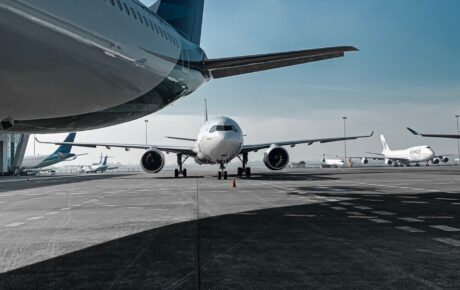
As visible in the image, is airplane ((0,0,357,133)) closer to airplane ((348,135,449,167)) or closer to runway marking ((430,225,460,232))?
runway marking ((430,225,460,232))

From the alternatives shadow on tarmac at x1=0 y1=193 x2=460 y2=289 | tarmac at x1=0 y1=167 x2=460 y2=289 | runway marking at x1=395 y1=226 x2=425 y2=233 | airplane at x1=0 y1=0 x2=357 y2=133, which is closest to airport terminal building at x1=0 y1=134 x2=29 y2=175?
tarmac at x1=0 y1=167 x2=460 y2=289

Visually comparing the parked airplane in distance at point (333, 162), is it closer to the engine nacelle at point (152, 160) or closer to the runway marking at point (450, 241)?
the engine nacelle at point (152, 160)

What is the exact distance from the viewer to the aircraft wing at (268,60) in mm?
7283

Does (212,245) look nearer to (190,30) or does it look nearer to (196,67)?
(196,67)

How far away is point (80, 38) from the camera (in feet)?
12.6

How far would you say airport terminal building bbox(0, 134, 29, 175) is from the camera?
49.8m

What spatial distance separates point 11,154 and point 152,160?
40239 millimetres

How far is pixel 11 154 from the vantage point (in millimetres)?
54406

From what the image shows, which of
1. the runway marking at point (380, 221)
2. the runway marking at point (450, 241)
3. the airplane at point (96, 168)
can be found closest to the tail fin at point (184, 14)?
the runway marking at point (380, 221)

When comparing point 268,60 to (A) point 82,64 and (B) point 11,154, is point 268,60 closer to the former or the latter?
(A) point 82,64

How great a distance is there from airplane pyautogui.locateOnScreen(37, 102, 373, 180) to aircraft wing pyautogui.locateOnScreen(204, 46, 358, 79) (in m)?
12.0

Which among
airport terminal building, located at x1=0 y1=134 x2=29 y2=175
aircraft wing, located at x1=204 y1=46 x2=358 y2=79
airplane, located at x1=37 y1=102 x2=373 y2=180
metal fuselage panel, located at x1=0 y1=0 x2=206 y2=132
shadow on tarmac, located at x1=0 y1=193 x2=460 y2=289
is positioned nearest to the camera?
metal fuselage panel, located at x1=0 y1=0 x2=206 y2=132

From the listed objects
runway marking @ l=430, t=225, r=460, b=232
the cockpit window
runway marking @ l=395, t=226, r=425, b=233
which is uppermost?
the cockpit window

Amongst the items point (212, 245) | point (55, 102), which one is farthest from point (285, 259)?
point (55, 102)
